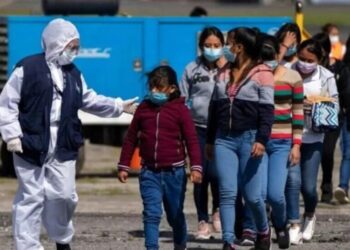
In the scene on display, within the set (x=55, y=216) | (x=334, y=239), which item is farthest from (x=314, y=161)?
(x=55, y=216)

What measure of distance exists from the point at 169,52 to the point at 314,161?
19.5 ft

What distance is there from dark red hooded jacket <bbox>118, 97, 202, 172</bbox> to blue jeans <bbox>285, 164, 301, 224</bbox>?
1445mm

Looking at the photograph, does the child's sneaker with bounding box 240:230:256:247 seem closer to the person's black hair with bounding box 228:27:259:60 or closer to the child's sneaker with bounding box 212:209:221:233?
the child's sneaker with bounding box 212:209:221:233

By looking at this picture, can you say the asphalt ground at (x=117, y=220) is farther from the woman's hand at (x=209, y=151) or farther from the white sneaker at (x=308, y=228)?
the woman's hand at (x=209, y=151)

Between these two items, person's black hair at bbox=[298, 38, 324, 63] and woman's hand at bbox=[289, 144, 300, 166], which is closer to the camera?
woman's hand at bbox=[289, 144, 300, 166]

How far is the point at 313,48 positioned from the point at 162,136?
209 centimetres

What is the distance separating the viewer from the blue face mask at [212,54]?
39.3ft

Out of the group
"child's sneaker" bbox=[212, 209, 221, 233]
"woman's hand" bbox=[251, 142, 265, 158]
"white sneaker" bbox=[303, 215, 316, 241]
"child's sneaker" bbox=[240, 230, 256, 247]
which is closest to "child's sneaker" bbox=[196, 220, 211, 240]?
"child's sneaker" bbox=[212, 209, 221, 233]

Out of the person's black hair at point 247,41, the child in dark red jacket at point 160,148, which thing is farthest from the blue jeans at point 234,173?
the person's black hair at point 247,41

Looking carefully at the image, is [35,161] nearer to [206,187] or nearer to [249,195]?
[249,195]

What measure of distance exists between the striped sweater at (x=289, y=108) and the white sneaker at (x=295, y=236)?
3.24 ft

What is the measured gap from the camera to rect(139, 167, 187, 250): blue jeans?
404 inches

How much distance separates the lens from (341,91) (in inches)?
555

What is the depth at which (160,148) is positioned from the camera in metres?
10.3
